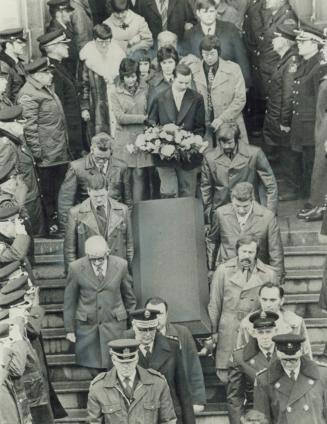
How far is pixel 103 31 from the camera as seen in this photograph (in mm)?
28047

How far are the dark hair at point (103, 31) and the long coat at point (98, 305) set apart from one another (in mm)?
4419

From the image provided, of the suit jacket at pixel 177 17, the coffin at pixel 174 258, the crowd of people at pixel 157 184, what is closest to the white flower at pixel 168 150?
the crowd of people at pixel 157 184

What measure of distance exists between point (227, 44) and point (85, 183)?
10.6ft

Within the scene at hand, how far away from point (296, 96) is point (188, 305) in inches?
160

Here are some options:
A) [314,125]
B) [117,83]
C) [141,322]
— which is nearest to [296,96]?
[314,125]

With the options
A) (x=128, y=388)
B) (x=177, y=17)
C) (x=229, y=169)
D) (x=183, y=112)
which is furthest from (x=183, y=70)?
(x=128, y=388)

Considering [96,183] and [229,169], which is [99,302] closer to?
[96,183]

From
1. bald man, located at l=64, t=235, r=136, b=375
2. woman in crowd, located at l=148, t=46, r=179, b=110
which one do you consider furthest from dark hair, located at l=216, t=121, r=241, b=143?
bald man, located at l=64, t=235, r=136, b=375

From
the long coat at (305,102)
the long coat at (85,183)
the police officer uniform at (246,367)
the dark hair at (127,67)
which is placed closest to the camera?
the police officer uniform at (246,367)

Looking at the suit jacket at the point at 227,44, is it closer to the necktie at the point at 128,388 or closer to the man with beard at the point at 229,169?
the man with beard at the point at 229,169

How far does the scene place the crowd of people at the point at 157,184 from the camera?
22.4 metres

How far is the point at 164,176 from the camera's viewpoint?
26375 mm

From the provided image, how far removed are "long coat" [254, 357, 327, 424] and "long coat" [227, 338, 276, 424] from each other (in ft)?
2.19

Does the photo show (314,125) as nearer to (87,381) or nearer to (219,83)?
(219,83)
